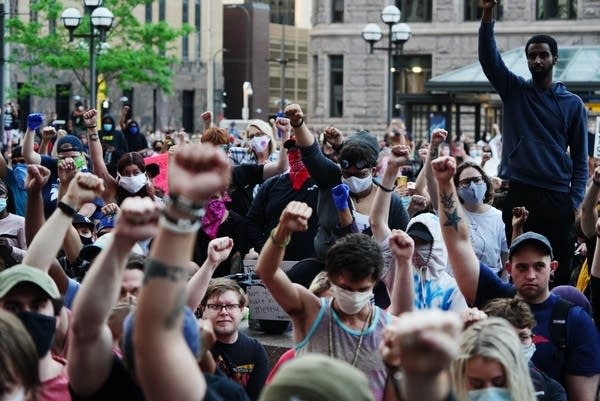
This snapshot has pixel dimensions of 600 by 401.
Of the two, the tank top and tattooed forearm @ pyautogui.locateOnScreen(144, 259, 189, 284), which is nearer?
tattooed forearm @ pyautogui.locateOnScreen(144, 259, 189, 284)

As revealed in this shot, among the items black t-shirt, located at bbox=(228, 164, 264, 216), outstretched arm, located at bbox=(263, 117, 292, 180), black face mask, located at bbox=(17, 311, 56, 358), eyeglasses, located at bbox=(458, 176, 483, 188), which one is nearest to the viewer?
black face mask, located at bbox=(17, 311, 56, 358)

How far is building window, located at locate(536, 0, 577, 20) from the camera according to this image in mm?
63750

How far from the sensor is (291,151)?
1077cm

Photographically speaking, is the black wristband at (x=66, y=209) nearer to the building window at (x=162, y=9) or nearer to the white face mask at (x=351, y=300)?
the white face mask at (x=351, y=300)

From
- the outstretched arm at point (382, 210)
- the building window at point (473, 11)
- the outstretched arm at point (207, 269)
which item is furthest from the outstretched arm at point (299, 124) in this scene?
the building window at point (473, 11)

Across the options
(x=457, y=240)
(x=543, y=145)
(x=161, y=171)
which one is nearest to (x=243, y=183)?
(x=161, y=171)

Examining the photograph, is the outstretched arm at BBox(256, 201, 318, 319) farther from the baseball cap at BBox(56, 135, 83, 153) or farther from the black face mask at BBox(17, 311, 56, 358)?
the baseball cap at BBox(56, 135, 83, 153)

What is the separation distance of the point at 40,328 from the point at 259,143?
25.6ft

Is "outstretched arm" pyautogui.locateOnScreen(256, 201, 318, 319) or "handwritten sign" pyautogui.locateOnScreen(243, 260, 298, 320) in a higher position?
"outstretched arm" pyautogui.locateOnScreen(256, 201, 318, 319)

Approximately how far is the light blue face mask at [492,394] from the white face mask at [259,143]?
804 cm

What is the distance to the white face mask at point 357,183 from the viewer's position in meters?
9.57

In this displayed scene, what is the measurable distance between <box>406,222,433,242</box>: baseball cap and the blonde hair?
8.88 ft

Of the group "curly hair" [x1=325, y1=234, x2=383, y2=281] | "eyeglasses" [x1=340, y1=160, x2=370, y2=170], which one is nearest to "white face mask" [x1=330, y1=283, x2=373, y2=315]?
"curly hair" [x1=325, y1=234, x2=383, y2=281]

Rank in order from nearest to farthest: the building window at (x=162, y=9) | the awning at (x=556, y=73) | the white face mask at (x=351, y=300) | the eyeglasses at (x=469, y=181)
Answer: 1. the white face mask at (x=351, y=300)
2. the eyeglasses at (x=469, y=181)
3. the awning at (x=556, y=73)
4. the building window at (x=162, y=9)
